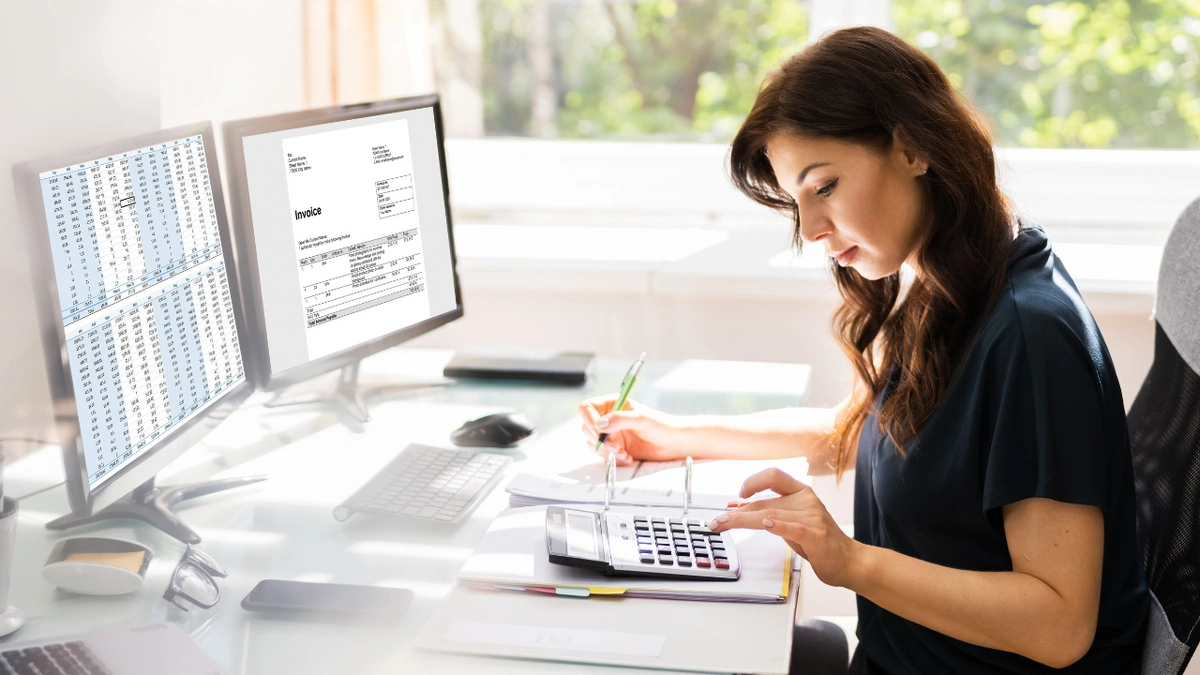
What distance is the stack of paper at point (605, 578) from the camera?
3.34 ft

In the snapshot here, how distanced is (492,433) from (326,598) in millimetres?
475

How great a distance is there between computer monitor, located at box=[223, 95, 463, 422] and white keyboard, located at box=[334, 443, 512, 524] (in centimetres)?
22

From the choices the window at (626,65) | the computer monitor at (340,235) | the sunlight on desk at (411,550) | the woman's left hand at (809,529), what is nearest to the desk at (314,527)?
the sunlight on desk at (411,550)

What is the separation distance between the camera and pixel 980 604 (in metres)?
1.00

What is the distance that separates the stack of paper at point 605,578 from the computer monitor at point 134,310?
343 mm

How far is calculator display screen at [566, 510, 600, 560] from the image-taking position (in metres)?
1.05

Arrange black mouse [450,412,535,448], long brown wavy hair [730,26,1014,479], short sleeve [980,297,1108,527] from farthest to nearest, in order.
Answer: black mouse [450,412,535,448], long brown wavy hair [730,26,1014,479], short sleeve [980,297,1108,527]

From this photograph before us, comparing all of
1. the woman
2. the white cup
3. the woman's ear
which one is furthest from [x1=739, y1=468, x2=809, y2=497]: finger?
the white cup

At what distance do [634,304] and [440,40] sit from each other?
84cm

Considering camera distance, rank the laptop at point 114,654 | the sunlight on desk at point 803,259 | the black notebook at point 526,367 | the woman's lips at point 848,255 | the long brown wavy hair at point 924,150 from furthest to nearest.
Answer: the sunlight on desk at point 803,259
the black notebook at point 526,367
the woman's lips at point 848,255
the long brown wavy hair at point 924,150
the laptop at point 114,654

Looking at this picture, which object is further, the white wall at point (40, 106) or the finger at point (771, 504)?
the white wall at point (40, 106)

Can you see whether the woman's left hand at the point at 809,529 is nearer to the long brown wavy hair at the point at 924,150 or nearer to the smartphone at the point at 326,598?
the long brown wavy hair at the point at 924,150

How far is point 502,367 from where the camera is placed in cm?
176

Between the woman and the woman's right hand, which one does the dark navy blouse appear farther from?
the woman's right hand
